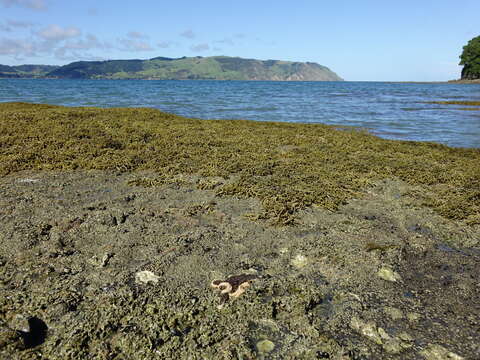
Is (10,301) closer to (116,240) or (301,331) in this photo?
(116,240)

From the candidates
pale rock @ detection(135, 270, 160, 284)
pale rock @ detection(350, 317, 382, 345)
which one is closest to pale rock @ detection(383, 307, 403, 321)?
pale rock @ detection(350, 317, 382, 345)

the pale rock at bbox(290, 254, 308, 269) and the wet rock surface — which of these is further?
the pale rock at bbox(290, 254, 308, 269)

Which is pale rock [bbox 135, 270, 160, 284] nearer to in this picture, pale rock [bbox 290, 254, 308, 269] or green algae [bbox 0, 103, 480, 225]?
pale rock [bbox 290, 254, 308, 269]

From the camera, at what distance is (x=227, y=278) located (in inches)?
191

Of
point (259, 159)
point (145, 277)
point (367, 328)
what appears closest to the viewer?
point (367, 328)

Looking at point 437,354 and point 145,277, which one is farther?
point 145,277

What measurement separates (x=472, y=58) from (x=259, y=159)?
7779 inches

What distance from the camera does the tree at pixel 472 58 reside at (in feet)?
524

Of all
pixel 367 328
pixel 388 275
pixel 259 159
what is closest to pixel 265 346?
pixel 367 328

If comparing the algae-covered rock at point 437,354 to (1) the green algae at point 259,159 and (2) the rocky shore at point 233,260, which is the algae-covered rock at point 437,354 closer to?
(2) the rocky shore at point 233,260

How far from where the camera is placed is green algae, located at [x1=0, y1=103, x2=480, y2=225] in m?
8.41

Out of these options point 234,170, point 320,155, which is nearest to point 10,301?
point 234,170

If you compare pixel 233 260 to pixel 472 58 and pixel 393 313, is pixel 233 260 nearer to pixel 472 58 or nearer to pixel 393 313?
pixel 393 313

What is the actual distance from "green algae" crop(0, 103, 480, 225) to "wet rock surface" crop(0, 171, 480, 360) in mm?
948
